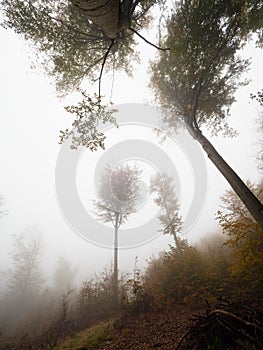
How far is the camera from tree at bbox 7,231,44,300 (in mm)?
18859

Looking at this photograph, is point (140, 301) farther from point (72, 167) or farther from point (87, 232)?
point (72, 167)

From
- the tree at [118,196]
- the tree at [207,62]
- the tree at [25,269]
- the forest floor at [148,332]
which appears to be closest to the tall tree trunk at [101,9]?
the tree at [207,62]

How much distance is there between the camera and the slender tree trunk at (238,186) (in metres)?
3.94

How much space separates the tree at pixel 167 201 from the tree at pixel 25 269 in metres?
18.9

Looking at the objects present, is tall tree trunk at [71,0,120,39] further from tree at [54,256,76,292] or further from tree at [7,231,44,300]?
tree at [54,256,76,292]

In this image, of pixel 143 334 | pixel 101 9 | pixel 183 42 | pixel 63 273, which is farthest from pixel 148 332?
pixel 63 273

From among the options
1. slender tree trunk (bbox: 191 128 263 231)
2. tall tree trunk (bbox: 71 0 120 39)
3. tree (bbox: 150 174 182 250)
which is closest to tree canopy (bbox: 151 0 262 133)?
slender tree trunk (bbox: 191 128 263 231)

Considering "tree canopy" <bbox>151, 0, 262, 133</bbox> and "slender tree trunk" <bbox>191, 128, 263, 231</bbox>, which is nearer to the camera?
"slender tree trunk" <bbox>191, 128, 263, 231</bbox>

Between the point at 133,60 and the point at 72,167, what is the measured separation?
22650mm

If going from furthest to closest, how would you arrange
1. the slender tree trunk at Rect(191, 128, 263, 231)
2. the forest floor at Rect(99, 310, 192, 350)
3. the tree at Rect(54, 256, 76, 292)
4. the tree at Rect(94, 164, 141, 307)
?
the tree at Rect(54, 256, 76, 292) → the tree at Rect(94, 164, 141, 307) → the slender tree trunk at Rect(191, 128, 263, 231) → the forest floor at Rect(99, 310, 192, 350)

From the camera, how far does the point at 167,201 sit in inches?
650

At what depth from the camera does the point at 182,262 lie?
22.1ft

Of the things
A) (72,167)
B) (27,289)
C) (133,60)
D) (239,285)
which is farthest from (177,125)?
(27,289)

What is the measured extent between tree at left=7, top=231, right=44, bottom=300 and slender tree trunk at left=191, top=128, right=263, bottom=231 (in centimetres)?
2550
